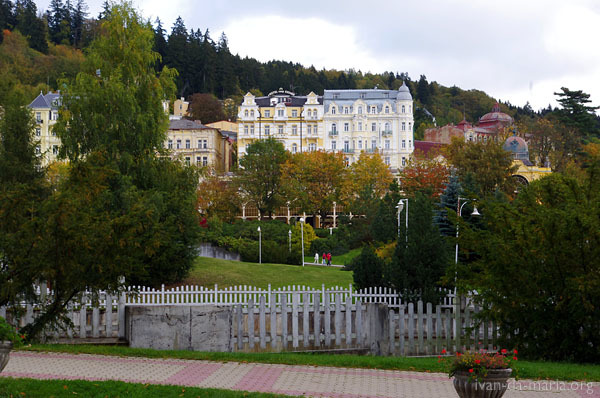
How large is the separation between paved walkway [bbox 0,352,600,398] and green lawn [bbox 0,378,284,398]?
85 cm

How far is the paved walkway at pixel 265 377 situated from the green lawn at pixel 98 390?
0.85 m

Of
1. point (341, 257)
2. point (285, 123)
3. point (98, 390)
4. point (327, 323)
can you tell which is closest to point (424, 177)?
point (341, 257)

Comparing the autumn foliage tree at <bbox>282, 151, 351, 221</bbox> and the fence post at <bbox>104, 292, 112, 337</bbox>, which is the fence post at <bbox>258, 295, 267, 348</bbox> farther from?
the autumn foliage tree at <bbox>282, 151, 351, 221</bbox>

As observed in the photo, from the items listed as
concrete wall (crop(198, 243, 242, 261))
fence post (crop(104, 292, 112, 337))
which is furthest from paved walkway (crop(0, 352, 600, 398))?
concrete wall (crop(198, 243, 242, 261))

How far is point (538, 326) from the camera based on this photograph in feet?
61.1

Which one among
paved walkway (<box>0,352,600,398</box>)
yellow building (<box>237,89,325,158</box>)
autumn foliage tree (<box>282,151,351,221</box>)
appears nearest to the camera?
paved walkway (<box>0,352,600,398</box>)

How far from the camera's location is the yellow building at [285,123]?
4336 inches

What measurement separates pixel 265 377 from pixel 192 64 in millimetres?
145152

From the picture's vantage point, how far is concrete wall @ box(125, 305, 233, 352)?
65.4ft

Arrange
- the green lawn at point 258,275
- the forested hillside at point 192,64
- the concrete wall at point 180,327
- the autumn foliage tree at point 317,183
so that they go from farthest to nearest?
the forested hillside at point 192,64
the autumn foliage tree at point 317,183
the green lawn at point 258,275
the concrete wall at point 180,327

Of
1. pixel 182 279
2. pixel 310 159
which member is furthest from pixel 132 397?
pixel 310 159

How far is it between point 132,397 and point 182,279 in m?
24.3

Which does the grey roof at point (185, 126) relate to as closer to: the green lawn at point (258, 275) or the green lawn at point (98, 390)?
the green lawn at point (258, 275)

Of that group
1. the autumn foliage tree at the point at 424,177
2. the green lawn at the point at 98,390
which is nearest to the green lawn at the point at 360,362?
the green lawn at the point at 98,390
